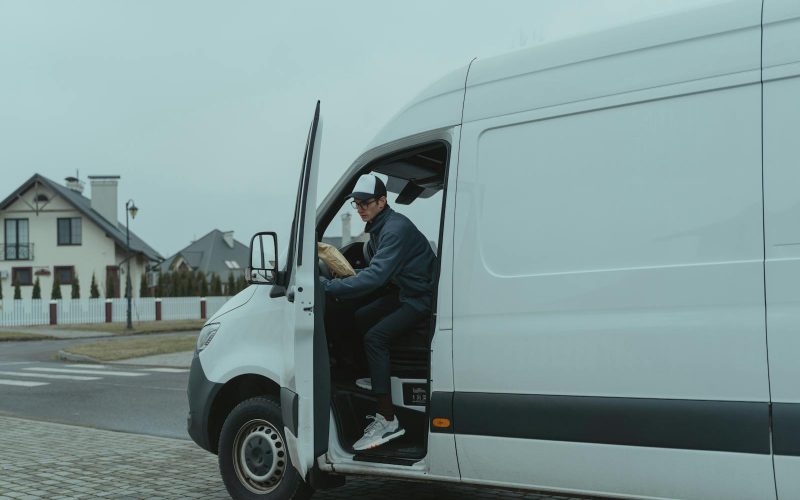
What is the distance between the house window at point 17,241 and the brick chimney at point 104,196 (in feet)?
14.2

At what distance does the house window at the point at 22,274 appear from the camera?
4950 centimetres

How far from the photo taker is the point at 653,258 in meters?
3.74

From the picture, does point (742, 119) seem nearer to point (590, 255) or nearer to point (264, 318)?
point (590, 255)

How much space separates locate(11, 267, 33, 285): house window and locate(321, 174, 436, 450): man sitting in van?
49.8m

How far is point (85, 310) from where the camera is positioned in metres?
41.1

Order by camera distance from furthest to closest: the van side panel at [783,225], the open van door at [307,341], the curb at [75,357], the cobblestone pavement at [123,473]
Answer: the curb at [75,357]
the cobblestone pavement at [123,473]
the open van door at [307,341]
the van side panel at [783,225]

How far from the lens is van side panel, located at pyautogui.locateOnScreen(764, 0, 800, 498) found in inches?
132

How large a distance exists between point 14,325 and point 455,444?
39469mm

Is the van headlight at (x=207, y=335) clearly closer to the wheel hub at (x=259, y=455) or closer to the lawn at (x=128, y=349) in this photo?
the wheel hub at (x=259, y=455)

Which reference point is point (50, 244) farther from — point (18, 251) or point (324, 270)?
point (324, 270)

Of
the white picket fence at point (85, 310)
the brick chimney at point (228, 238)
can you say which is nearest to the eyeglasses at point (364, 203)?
the white picket fence at point (85, 310)

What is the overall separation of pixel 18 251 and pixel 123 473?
4781cm

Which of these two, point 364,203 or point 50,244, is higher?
point 50,244

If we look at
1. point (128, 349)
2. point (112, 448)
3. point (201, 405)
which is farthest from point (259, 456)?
point (128, 349)
